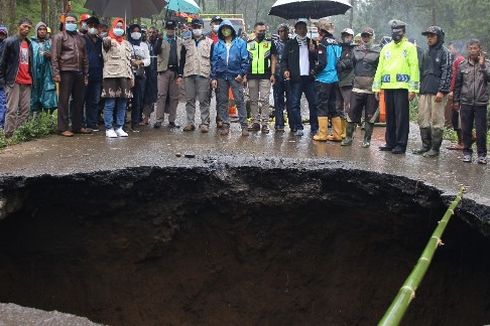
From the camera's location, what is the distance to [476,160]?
7066 mm

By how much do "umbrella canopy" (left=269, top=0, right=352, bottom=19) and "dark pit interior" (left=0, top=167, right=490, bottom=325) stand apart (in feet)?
12.3

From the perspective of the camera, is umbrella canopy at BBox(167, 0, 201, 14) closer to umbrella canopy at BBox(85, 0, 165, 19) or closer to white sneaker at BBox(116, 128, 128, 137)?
umbrella canopy at BBox(85, 0, 165, 19)

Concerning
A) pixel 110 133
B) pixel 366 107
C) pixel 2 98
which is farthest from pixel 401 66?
pixel 2 98

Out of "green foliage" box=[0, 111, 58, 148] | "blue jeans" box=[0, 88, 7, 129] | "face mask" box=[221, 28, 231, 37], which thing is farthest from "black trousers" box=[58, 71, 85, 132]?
"face mask" box=[221, 28, 231, 37]

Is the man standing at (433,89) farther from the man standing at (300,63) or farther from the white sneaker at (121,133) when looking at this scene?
the white sneaker at (121,133)

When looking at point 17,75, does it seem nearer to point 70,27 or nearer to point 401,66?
point 70,27

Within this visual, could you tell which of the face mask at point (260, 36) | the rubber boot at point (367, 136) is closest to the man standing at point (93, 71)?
the face mask at point (260, 36)

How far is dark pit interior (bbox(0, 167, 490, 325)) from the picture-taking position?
5.72 meters

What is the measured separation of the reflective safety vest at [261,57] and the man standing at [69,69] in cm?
279

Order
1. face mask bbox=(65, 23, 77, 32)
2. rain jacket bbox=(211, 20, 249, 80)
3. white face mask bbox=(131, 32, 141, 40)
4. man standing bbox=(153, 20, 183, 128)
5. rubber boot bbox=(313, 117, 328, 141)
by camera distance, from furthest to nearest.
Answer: man standing bbox=(153, 20, 183, 128)
white face mask bbox=(131, 32, 141, 40)
rain jacket bbox=(211, 20, 249, 80)
rubber boot bbox=(313, 117, 328, 141)
face mask bbox=(65, 23, 77, 32)

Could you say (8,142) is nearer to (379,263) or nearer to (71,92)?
(71,92)

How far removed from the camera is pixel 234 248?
22.3ft

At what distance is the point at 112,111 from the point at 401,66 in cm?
457

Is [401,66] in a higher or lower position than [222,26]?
lower
